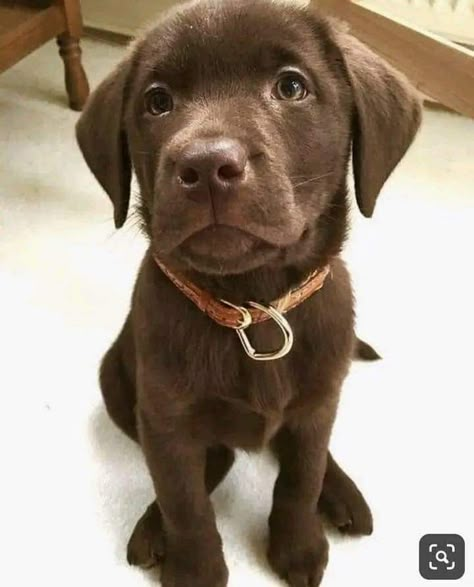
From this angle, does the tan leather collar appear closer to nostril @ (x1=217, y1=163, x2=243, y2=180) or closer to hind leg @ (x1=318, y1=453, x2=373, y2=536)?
nostril @ (x1=217, y1=163, x2=243, y2=180)

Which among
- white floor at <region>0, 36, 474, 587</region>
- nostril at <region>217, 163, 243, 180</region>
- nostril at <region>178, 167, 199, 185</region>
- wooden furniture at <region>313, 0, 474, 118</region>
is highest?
nostril at <region>217, 163, 243, 180</region>

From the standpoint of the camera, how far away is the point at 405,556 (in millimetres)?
1438

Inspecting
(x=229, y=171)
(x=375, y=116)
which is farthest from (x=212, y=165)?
(x=375, y=116)

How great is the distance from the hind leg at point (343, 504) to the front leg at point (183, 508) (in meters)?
0.22

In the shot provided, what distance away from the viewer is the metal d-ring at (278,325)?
1.15 metres

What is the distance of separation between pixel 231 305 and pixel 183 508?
1.16 ft

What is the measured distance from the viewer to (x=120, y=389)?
148cm

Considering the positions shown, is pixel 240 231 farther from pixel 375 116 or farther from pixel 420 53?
pixel 420 53

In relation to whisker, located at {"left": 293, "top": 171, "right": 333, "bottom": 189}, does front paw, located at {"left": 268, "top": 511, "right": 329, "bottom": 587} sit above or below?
below

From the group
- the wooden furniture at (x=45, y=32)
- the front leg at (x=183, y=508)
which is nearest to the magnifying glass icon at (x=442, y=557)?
the front leg at (x=183, y=508)

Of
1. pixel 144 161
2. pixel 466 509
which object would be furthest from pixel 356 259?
pixel 144 161

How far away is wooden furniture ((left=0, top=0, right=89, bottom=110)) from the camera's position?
2293 millimetres

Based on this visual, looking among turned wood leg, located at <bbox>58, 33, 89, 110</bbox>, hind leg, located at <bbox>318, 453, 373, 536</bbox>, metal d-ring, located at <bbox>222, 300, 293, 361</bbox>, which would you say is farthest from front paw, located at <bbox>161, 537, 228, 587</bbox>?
turned wood leg, located at <bbox>58, 33, 89, 110</bbox>

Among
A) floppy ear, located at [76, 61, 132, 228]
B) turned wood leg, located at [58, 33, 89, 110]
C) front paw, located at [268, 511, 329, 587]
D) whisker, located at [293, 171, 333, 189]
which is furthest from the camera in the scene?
turned wood leg, located at [58, 33, 89, 110]
